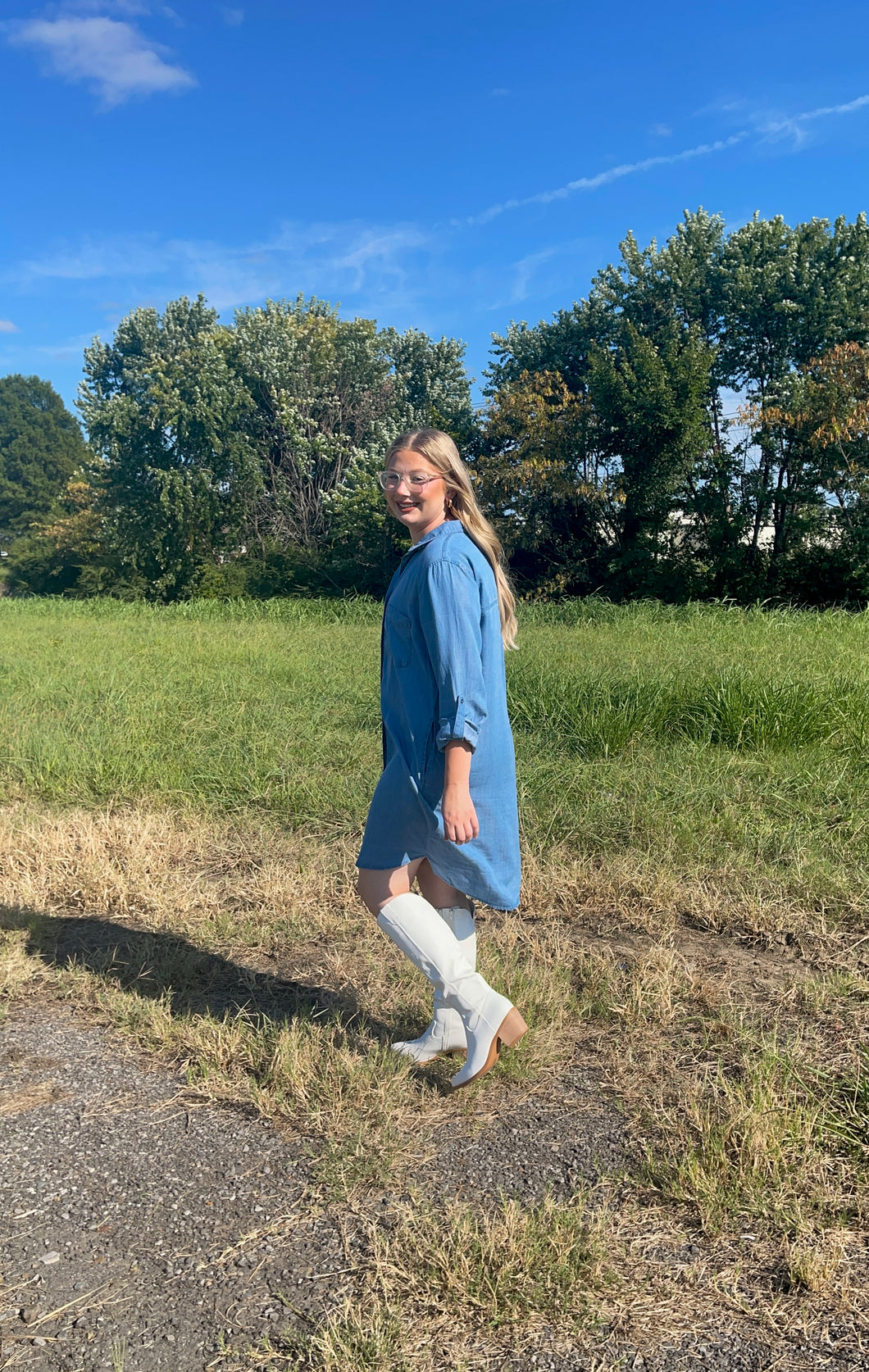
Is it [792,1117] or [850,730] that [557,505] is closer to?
[850,730]

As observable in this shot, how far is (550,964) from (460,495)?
74.2 inches

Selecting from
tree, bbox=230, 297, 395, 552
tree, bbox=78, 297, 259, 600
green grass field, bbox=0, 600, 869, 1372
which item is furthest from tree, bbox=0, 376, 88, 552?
green grass field, bbox=0, 600, 869, 1372

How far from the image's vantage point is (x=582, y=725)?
6.48 meters

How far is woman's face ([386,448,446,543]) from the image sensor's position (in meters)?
2.60

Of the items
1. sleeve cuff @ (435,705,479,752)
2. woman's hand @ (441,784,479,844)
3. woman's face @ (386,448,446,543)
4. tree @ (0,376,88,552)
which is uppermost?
tree @ (0,376,88,552)

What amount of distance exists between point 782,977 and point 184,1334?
7.83ft

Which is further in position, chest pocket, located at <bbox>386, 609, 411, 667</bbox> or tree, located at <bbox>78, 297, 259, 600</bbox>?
tree, located at <bbox>78, 297, 259, 600</bbox>

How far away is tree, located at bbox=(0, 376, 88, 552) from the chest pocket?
234 feet

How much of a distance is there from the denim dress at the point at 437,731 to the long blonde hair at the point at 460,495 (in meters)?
0.07

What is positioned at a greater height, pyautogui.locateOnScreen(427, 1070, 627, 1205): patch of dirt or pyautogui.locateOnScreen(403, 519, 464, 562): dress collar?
pyautogui.locateOnScreen(403, 519, 464, 562): dress collar

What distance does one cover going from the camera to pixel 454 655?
2.38 metres

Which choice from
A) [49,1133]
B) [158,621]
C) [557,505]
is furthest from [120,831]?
[557,505]

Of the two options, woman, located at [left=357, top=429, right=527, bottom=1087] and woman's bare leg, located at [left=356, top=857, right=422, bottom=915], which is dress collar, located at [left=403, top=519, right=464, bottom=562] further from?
woman's bare leg, located at [left=356, top=857, right=422, bottom=915]

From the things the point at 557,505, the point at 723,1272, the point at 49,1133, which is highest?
the point at 557,505
